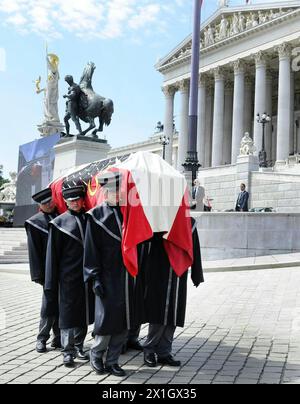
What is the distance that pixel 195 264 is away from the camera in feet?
22.5

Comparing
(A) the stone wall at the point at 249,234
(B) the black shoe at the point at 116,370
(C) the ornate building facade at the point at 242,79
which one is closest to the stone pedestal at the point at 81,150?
(A) the stone wall at the point at 249,234

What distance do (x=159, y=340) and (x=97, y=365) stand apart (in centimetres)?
87

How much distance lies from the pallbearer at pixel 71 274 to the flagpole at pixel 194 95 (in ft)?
54.1

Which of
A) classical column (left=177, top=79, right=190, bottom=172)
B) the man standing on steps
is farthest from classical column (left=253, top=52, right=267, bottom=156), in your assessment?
the man standing on steps

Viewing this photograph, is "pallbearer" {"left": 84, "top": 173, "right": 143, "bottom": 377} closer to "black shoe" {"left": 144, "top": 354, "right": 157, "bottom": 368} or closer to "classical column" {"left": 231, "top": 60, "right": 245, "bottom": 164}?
"black shoe" {"left": 144, "top": 354, "right": 157, "bottom": 368}

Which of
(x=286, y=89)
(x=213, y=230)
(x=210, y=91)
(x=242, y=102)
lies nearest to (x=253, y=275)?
(x=213, y=230)

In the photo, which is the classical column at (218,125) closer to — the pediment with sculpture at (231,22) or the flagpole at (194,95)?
the pediment with sculpture at (231,22)

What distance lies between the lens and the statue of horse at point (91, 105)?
77.1 feet

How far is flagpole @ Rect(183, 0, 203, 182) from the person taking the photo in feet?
75.7

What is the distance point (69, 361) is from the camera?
6.36 meters

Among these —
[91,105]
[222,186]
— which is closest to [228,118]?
[222,186]

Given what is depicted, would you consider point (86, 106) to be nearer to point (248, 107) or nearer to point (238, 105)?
point (238, 105)

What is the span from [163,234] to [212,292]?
6.15 m
